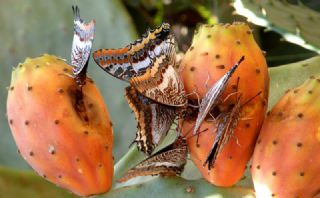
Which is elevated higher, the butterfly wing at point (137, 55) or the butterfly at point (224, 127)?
the butterfly wing at point (137, 55)

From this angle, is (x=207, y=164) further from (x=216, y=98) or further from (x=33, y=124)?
(x=33, y=124)

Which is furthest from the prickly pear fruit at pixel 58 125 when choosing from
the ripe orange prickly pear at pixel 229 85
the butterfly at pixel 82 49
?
the ripe orange prickly pear at pixel 229 85

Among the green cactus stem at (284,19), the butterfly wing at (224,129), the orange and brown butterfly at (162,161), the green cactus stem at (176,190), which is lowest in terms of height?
the green cactus stem at (176,190)

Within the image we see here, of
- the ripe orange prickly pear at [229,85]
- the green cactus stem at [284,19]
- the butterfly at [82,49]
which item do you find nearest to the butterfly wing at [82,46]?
the butterfly at [82,49]

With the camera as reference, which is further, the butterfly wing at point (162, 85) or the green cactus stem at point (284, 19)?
the green cactus stem at point (284, 19)

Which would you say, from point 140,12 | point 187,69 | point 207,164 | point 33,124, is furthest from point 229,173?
point 140,12

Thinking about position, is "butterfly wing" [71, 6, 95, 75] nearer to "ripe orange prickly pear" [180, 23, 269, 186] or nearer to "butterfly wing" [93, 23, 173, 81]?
"butterfly wing" [93, 23, 173, 81]

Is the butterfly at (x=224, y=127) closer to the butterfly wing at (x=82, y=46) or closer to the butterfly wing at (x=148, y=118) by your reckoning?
the butterfly wing at (x=148, y=118)
